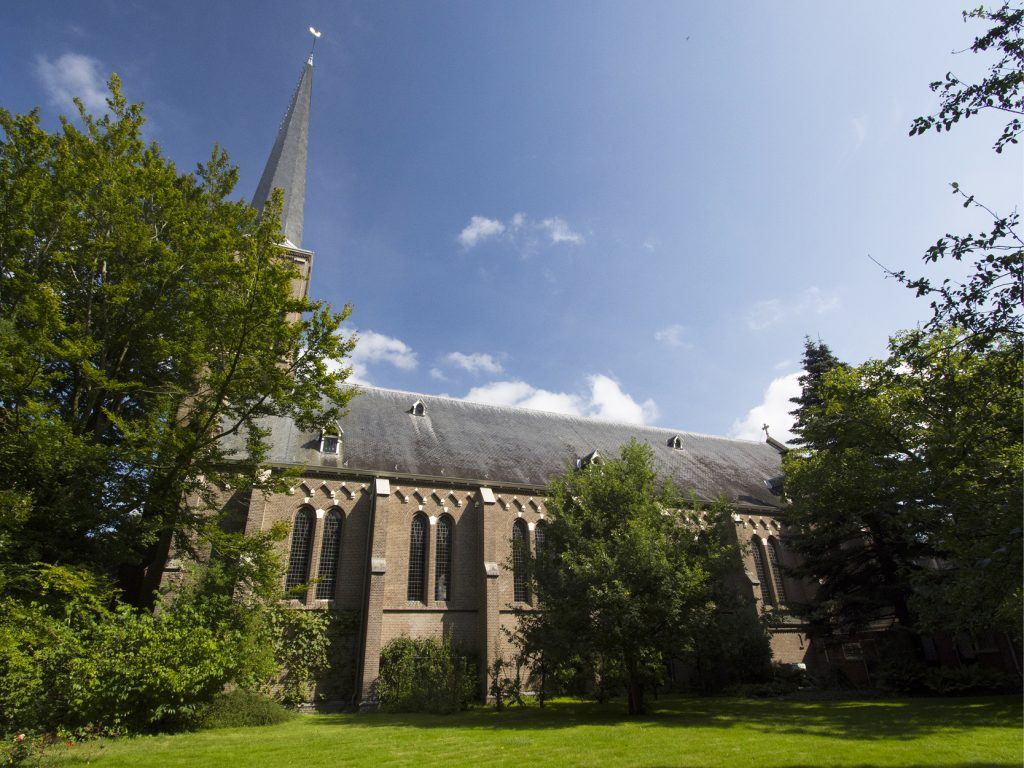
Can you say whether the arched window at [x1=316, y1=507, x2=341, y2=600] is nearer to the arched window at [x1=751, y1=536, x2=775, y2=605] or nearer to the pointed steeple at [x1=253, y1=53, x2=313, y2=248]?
the pointed steeple at [x1=253, y1=53, x2=313, y2=248]

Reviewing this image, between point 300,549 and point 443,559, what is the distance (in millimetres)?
5724

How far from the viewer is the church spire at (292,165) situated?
3070 cm

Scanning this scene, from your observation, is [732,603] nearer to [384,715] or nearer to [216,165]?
[384,715]

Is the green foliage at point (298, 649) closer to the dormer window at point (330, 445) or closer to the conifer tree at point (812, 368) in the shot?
the dormer window at point (330, 445)

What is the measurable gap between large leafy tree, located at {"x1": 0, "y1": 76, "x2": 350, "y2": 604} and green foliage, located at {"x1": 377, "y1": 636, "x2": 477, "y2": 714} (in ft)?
29.0

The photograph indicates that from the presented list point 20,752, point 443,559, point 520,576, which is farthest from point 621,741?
point 443,559

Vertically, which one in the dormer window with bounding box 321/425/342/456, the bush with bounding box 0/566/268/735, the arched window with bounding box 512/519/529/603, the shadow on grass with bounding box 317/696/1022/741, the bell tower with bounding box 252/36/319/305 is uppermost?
the bell tower with bounding box 252/36/319/305

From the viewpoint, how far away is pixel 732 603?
1659cm

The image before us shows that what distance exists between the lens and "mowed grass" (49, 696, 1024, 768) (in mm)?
9102

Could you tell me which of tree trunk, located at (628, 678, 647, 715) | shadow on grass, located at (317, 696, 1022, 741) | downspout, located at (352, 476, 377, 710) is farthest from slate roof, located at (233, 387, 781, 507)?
shadow on grass, located at (317, 696, 1022, 741)

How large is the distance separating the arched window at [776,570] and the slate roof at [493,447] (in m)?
2.12

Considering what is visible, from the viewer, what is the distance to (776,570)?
2809 cm

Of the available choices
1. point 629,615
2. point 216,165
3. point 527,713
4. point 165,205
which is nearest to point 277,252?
point 165,205

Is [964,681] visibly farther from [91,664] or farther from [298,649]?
[91,664]
